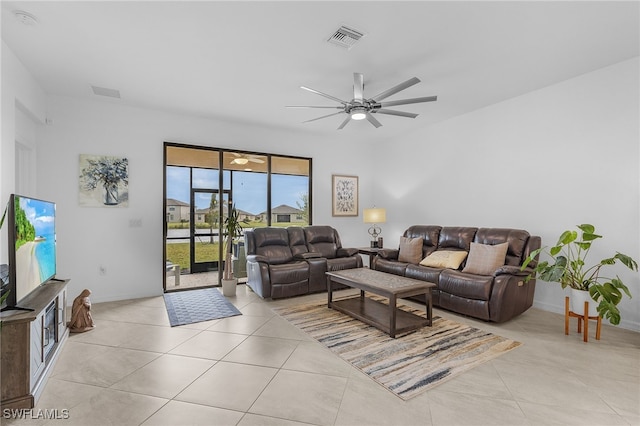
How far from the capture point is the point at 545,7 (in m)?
2.51

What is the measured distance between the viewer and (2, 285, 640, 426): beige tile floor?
6.51 feet

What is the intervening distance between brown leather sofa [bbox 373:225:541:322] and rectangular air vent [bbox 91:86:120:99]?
14.7 ft

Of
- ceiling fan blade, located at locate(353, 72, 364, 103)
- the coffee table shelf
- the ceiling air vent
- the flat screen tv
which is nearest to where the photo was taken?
the flat screen tv

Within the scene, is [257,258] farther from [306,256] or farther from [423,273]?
[423,273]

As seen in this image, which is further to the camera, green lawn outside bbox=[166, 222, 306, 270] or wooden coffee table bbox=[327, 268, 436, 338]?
green lawn outside bbox=[166, 222, 306, 270]

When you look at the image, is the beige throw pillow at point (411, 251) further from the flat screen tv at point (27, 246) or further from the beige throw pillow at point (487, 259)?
the flat screen tv at point (27, 246)

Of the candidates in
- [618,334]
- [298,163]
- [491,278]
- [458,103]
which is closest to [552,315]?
[618,334]

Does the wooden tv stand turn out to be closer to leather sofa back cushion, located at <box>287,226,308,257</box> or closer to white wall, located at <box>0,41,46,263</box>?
white wall, located at <box>0,41,46,263</box>

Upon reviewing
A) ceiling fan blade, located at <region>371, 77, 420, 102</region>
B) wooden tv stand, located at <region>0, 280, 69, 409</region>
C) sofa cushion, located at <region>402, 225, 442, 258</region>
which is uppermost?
ceiling fan blade, located at <region>371, 77, 420, 102</region>

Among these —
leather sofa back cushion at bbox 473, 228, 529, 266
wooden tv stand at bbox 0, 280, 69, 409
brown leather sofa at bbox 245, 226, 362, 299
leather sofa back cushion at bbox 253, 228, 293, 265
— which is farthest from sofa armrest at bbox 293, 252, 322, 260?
wooden tv stand at bbox 0, 280, 69, 409

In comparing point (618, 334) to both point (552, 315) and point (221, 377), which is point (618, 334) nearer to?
point (552, 315)

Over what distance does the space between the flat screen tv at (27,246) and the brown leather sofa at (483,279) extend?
406 centimetres

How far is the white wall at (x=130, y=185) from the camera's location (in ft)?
14.3

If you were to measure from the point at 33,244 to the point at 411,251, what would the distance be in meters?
4.54
